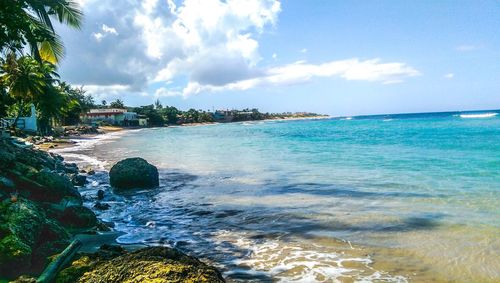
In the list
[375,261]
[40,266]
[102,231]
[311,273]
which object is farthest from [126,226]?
[375,261]

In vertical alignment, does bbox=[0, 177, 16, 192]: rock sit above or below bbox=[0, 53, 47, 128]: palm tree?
below

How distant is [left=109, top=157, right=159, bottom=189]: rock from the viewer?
12836mm

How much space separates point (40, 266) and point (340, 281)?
163 inches

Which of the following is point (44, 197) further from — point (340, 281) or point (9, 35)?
point (340, 281)

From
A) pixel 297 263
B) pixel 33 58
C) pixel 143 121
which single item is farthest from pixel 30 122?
pixel 143 121

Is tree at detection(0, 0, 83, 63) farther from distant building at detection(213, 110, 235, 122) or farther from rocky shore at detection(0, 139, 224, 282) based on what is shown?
distant building at detection(213, 110, 235, 122)

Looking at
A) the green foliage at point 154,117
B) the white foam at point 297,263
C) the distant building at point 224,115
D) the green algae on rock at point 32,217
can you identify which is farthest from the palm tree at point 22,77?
the distant building at point 224,115

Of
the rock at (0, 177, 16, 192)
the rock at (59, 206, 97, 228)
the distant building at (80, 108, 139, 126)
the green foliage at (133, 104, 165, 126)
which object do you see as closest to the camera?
the rock at (0, 177, 16, 192)

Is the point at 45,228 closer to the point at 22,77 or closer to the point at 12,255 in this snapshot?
the point at 12,255

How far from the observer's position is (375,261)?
6195 mm

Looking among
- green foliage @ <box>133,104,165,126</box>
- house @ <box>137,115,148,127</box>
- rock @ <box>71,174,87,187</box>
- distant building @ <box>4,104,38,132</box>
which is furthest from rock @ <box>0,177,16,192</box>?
green foliage @ <box>133,104,165,126</box>

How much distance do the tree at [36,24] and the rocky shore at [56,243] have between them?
313cm

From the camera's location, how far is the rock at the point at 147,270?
11.3 ft

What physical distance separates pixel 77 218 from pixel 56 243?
169 centimetres
